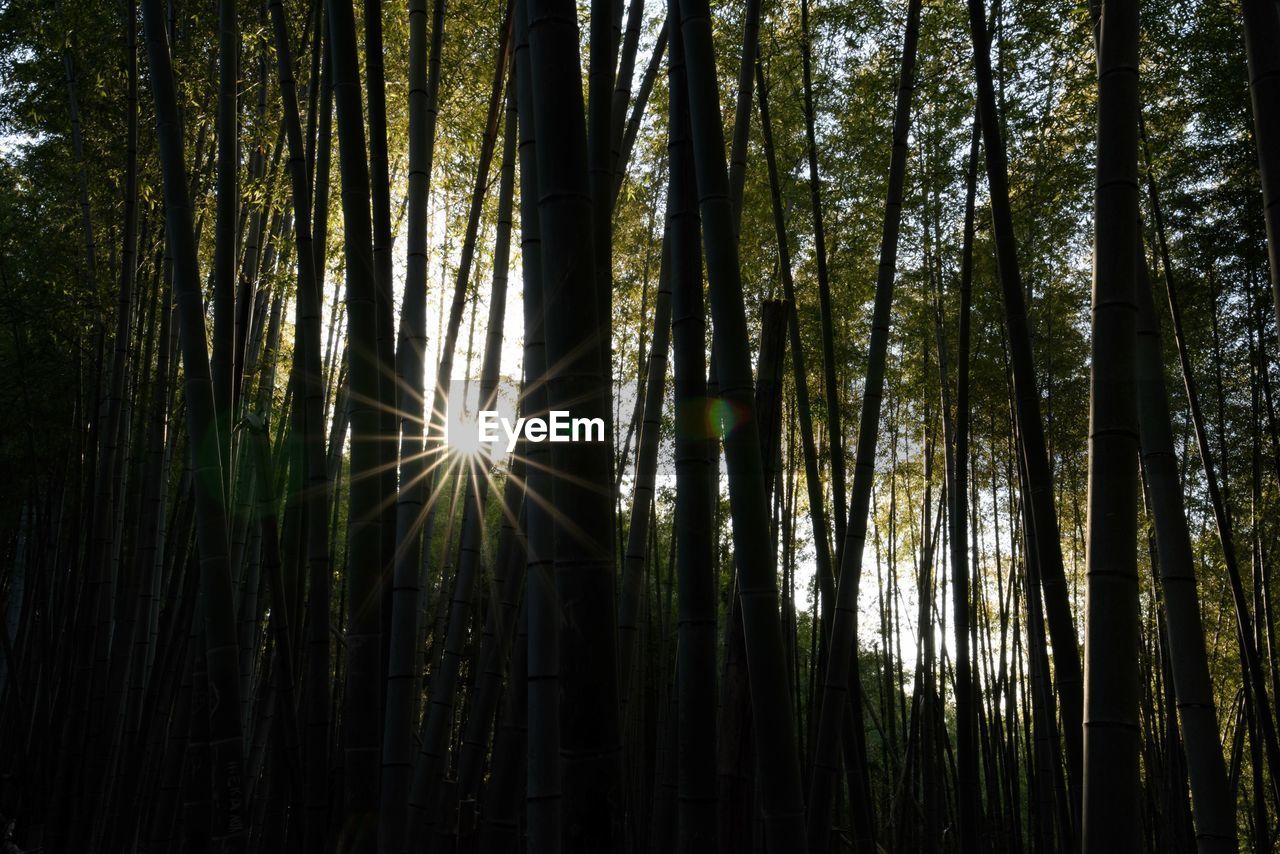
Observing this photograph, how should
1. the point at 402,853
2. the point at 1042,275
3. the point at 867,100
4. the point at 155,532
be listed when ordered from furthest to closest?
the point at 1042,275 < the point at 867,100 < the point at 155,532 < the point at 402,853

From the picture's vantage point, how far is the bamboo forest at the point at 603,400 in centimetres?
136

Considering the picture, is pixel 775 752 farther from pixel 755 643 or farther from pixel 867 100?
pixel 867 100

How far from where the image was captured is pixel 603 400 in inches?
51.8

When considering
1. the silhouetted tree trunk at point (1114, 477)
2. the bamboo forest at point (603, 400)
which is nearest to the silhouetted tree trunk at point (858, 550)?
the bamboo forest at point (603, 400)

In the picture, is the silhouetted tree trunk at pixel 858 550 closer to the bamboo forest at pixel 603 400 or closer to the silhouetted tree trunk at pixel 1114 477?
the bamboo forest at pixel 603 400

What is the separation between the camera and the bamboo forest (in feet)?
4.47

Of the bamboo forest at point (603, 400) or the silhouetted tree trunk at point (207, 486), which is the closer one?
the bamboo forest at point (603, 400)

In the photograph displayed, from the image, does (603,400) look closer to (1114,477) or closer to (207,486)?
(1114,477)

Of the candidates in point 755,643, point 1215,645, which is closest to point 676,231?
point 755,643

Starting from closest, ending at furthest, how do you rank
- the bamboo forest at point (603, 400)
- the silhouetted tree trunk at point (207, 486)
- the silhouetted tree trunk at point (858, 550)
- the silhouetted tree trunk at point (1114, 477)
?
the silhouetted tree trunk at point (1114, 477), the bamboo forest at point (603, 400), the silhouetted tree trunk at point (207, 486), the silhouetted tree trunk at point (858, 550)

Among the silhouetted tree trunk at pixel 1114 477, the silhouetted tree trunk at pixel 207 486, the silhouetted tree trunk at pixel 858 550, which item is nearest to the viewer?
the silhouetted tree trunk at pixel 1114 477

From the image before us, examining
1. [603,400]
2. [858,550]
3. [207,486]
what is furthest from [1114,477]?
[207,486]

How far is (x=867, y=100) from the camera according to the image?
489cm

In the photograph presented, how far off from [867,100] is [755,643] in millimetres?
3995
